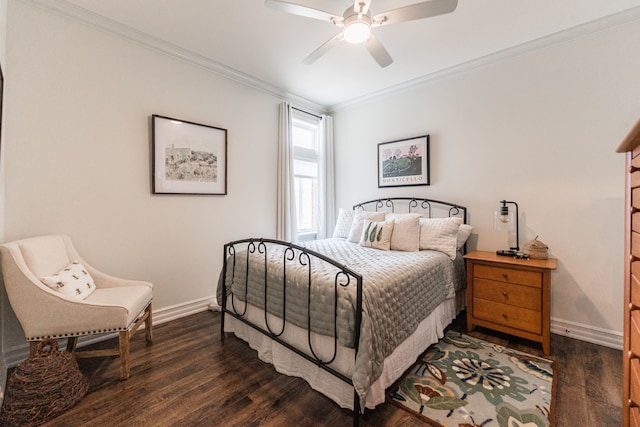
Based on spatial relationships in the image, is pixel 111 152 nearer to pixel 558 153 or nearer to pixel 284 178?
pixel 284 178

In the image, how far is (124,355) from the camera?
72.2 inches

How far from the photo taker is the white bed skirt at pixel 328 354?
1.57 metres

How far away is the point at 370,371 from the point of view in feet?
4.65

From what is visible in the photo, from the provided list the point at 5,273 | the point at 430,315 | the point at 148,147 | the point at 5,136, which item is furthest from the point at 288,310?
the point at 5,136

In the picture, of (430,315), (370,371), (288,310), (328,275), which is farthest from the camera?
(430,315)

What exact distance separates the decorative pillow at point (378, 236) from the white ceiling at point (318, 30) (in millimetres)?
1822

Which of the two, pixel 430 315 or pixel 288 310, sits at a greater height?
pixel 288 310

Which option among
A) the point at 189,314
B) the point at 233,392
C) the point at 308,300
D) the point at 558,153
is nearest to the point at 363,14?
the point at 308,300

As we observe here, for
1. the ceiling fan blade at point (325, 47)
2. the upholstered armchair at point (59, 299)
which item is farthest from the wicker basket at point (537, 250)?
the upholstered armchair at point (59, 299)

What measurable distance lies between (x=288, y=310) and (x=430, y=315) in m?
1.19

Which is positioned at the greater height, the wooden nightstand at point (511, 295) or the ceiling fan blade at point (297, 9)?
the ceiling fan blade at point (297, 9)

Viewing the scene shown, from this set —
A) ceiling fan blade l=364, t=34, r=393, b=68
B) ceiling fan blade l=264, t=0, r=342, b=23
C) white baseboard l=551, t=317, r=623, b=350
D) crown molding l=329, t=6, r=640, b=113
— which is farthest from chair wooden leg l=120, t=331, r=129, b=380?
crown molding l=329, t=6, r=640, b=113

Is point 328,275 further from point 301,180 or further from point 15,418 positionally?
point 301,180

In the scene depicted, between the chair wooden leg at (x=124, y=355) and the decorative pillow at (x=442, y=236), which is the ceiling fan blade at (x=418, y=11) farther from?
the chair wooden leg at (x=124, y=355)
